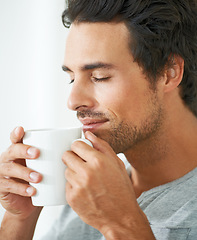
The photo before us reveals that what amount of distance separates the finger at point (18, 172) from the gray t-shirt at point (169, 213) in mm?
442

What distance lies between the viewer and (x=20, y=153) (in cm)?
96

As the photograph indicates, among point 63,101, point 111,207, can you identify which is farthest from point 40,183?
point 63,101

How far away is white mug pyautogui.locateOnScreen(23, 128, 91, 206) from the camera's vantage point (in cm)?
90

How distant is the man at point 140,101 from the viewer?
115 cm

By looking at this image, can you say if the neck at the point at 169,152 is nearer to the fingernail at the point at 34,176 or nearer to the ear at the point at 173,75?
the ear at the point at 173,75

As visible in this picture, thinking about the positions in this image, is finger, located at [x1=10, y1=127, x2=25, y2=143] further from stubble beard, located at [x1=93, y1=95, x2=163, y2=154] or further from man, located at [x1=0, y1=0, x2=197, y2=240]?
stubble beard, located at [x1=93, y1=95, x2=163, y2=154]

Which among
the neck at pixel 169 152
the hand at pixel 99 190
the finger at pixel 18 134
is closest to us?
the hand at pixel 99 190

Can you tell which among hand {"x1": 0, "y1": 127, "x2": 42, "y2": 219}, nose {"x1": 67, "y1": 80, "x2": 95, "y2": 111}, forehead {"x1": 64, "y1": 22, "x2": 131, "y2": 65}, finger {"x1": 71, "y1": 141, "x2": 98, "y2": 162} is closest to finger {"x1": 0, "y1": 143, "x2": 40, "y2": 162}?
hand {"x1": 0, "y1": 127, "x2": 42, "y2": 219}

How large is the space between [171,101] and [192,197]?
39 cm

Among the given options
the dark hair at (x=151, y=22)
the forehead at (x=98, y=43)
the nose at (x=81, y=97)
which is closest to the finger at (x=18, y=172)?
the nose at (x=81, y=97)

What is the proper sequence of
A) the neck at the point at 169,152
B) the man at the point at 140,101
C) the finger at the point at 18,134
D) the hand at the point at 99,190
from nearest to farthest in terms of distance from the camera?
the hand at the point at 99,190
the finger at the point at 18,134
the man at the point at 140,101
the neck at the point at 169,152

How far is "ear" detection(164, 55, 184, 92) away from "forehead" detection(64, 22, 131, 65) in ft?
0.61

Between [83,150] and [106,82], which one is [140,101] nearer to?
[106,82]

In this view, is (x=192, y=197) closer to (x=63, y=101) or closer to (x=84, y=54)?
(x=84, y=54)
